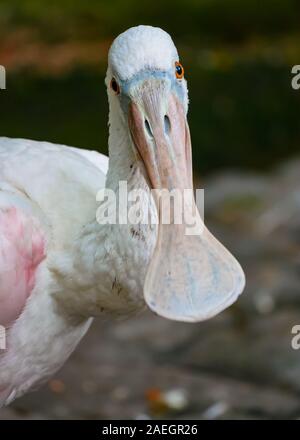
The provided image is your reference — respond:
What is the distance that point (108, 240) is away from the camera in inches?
120

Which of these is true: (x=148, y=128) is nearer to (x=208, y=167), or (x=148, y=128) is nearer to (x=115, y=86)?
(x=115, y=86)

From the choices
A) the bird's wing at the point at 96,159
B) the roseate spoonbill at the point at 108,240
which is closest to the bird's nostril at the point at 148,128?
the roseate spoonbill at the point at 108,240

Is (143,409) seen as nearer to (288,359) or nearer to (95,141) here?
(288,359)

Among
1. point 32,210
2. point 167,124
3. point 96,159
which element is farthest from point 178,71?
point 96,159

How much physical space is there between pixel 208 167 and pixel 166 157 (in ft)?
16.3

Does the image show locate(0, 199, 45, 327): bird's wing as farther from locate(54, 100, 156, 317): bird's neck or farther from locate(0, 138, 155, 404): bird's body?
locate(54, 100, 156, 317): bird's neck

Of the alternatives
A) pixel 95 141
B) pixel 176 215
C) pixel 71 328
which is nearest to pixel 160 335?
pixel 71 328

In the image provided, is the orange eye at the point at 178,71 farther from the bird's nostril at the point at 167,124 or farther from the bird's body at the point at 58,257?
the bird's body at the point at 58,257

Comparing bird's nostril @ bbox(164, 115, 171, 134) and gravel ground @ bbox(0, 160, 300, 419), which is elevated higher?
bird's nostril @ bbox(164, 115, 171, 134)

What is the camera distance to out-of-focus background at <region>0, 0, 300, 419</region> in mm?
4727

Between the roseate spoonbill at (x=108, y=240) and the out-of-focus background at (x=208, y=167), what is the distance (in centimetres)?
124

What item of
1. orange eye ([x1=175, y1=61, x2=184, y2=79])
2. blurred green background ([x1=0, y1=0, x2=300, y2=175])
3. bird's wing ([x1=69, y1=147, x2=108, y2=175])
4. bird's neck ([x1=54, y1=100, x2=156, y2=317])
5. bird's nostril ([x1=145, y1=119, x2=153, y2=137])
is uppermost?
blurred green background ([x1=0, y1=0, x2=300, y2=175])

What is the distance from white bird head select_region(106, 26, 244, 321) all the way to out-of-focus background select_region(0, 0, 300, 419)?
1.84 m

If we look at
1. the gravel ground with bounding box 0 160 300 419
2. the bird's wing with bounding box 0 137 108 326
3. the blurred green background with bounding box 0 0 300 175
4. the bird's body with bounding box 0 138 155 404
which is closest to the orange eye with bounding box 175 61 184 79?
the bird's body with bounding box 0 138 155 404
